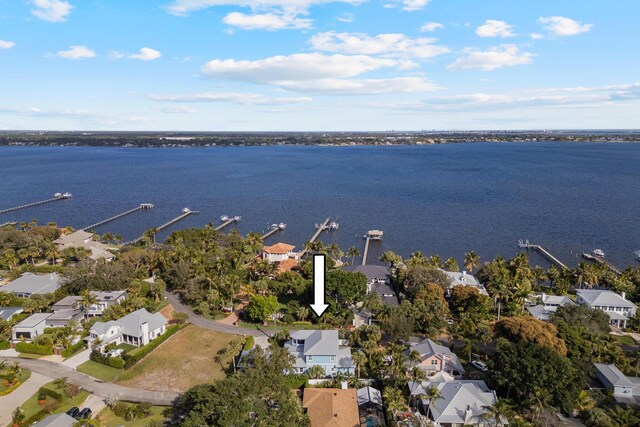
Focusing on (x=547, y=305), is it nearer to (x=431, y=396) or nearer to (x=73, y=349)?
(x=431, y=396)

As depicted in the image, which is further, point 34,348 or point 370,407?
point 34,348

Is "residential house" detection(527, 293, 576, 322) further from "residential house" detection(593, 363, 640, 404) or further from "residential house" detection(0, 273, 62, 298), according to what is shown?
"residential house" detection(0, 273, 62, 298)

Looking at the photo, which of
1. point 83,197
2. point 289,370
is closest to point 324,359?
point 289,370

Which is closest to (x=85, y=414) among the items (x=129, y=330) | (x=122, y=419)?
(x=122, y=419)

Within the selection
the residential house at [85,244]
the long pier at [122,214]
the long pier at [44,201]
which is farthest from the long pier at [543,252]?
the long pier at [44,201]

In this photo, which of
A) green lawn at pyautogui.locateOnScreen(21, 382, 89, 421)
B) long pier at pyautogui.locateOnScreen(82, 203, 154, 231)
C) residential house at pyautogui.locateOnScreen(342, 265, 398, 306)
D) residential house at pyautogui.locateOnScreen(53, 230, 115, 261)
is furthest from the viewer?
long pier at pyautogui.locateOnScreen(82, 203, 154, 231)

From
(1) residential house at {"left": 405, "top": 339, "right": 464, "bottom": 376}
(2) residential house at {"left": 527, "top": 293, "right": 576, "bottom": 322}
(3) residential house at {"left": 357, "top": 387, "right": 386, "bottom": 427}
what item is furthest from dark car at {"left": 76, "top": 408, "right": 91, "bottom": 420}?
(2) residential house at {"left": 527, "top": 293, "right": 576, "bottom": 322}
